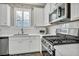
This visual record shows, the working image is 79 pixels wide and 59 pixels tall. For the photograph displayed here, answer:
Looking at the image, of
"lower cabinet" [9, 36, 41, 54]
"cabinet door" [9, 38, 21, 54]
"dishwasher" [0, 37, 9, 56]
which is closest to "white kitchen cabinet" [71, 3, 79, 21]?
"lower cabinet" [9, 36, 41, 54]

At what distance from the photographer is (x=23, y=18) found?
4.61 m

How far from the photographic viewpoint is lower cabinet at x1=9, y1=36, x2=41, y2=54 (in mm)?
3520

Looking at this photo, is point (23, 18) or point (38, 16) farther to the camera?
point (23, 18)

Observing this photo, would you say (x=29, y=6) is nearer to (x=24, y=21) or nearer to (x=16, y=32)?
(x=24, y=21)

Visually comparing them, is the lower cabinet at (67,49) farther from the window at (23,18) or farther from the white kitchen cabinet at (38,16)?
the window at (23,18)

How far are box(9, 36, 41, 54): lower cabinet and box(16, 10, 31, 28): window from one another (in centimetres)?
103

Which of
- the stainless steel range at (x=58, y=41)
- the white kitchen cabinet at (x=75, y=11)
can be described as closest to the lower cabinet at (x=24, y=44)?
the stainless steel range at (x=58, y=41)

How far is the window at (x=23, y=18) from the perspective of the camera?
4512mm

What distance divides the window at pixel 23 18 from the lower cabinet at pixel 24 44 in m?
1.03

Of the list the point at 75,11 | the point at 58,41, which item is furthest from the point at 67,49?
the point at 75,11

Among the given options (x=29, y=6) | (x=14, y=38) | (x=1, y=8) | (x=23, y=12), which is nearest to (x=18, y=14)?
(x=23, y=12)

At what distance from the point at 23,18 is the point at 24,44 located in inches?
58.6

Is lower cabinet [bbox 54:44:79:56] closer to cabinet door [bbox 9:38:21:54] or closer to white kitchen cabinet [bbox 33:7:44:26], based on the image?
cabinet door [bbox 9:38:21:54]

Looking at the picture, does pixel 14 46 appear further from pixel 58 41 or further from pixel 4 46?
pixel 58 41
